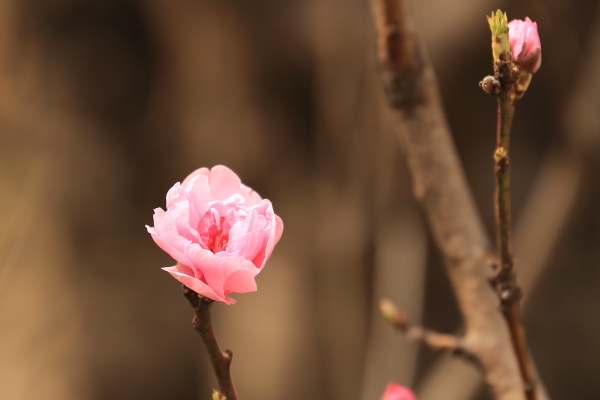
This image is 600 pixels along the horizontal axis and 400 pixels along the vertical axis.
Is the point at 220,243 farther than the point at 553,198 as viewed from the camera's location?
No

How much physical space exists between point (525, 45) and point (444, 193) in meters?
0.25

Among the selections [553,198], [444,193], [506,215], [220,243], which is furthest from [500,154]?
[553,198]

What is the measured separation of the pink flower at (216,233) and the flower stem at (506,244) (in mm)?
114

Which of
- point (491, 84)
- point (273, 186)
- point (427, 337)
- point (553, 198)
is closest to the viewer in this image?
point (491, 84)

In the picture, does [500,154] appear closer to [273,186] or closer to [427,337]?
[427,337]

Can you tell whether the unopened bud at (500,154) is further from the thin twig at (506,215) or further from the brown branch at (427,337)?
the brown branch at (427,337)

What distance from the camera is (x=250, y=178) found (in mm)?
1233

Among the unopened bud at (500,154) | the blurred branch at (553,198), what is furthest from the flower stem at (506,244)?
the blurred branch at (553,198)

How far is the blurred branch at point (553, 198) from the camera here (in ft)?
3.59

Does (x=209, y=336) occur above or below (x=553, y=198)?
below

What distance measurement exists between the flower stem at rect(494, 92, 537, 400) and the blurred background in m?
0.80

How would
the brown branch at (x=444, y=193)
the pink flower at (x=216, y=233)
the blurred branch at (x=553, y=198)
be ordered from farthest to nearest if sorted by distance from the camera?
the blurred branch at (x=553, y=198)
the brown branch at (x=444, y=193)
the pink flower at (x=216, y=233)

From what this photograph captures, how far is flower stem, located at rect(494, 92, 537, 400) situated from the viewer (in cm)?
26

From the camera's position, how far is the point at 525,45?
279mm
